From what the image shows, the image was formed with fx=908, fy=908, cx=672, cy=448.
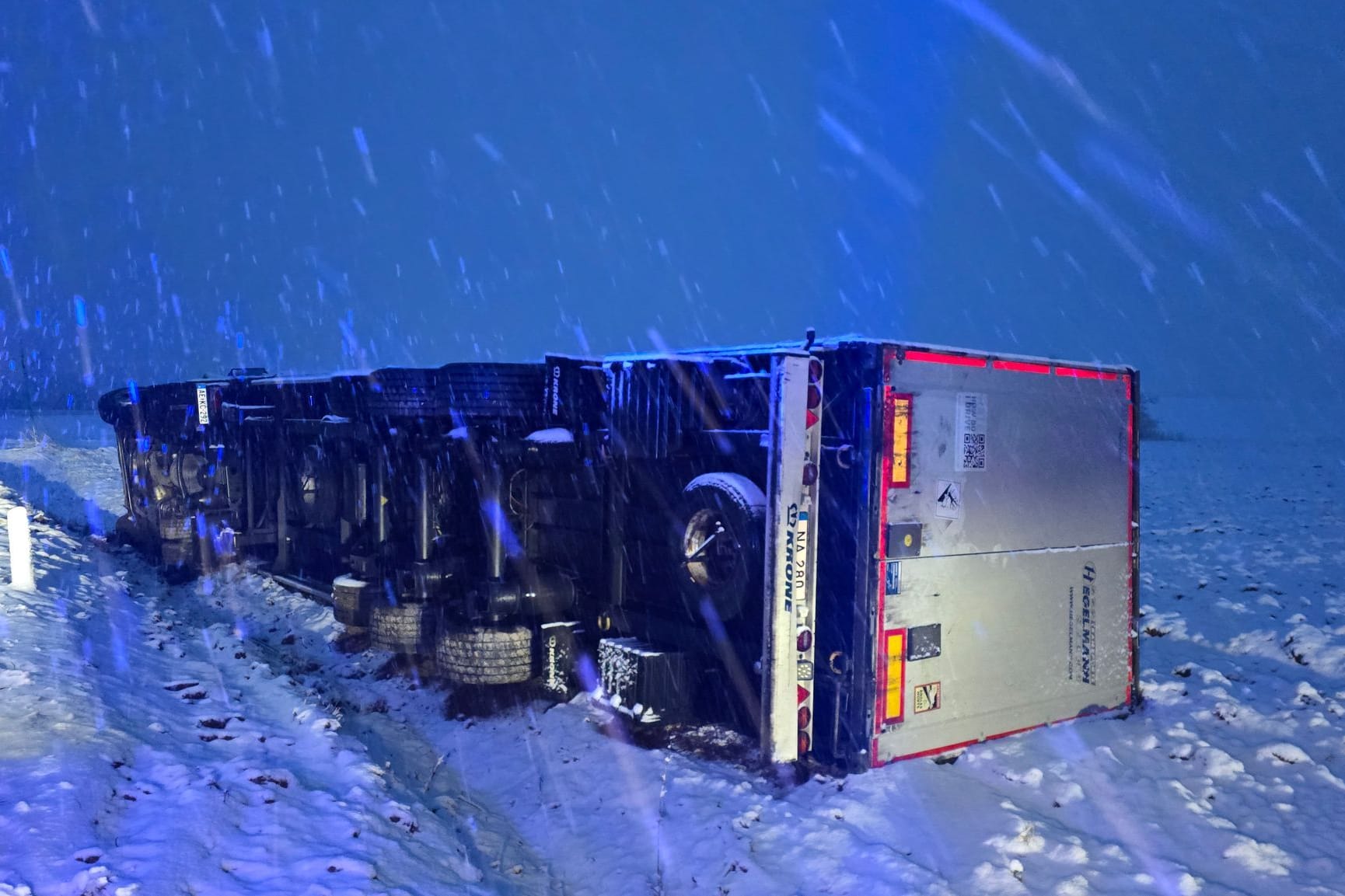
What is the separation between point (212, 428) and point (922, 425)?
37.4 ft

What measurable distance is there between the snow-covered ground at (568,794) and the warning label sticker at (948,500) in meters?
1.43

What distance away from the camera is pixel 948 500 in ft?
17.5

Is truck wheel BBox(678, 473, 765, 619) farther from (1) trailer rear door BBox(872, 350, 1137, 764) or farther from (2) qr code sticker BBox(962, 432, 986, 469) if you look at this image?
(2) qr code sticker BBox(962, 432, 986, 469)

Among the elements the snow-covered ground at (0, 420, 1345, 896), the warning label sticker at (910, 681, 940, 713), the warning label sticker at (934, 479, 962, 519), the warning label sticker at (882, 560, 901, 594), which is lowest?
the snow-covered ground at (0, 420, 1345, 896)

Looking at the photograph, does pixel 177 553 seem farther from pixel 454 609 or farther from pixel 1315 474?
pixel 1315 474

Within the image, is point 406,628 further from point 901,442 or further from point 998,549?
point 998,549

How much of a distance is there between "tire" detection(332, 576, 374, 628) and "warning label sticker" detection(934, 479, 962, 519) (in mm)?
5275

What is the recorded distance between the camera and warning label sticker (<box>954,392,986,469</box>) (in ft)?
17.7

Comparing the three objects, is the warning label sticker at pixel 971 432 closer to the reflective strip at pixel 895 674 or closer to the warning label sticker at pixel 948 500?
the warning label sticker at pixel 948 500

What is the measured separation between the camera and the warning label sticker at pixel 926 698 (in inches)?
205

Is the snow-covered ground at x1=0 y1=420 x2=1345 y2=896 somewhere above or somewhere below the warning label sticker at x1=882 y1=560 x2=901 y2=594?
below

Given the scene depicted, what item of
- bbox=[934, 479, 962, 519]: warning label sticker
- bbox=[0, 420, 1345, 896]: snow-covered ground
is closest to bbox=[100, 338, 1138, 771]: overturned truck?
bbox=[934, 479, 962, 519]: warning label sticker

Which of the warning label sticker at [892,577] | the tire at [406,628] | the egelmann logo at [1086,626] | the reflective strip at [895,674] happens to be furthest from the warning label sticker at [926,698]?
the tire at [406,628]

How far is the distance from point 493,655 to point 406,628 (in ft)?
4.20
